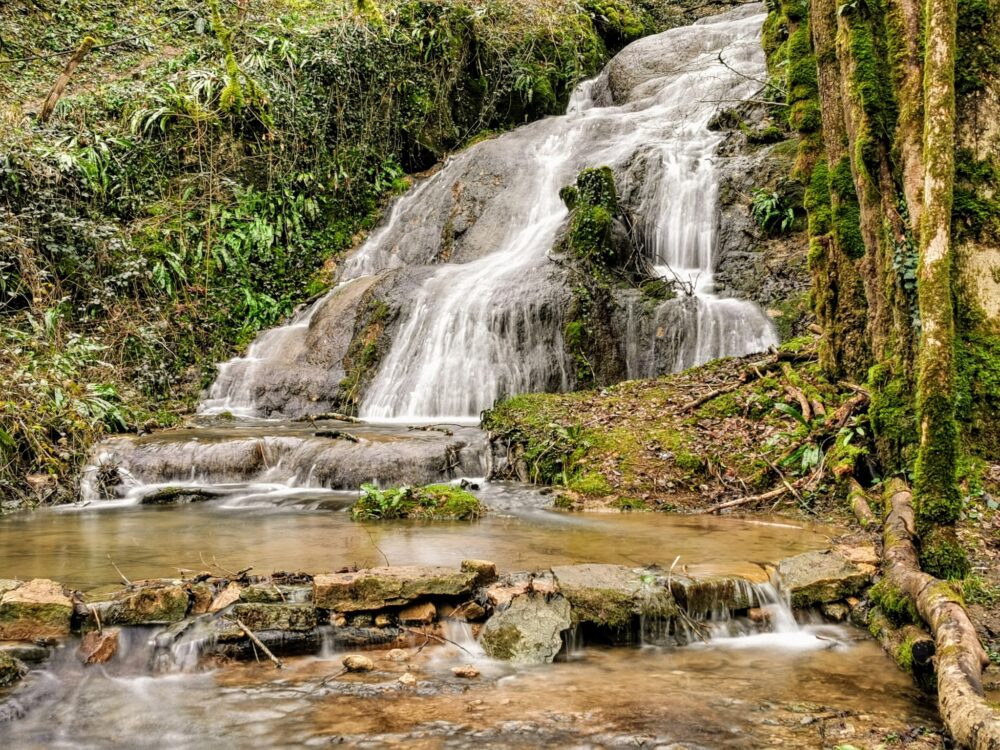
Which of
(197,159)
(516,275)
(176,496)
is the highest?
(197,159)

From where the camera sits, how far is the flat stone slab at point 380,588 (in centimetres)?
423

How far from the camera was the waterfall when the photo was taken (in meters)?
12.2

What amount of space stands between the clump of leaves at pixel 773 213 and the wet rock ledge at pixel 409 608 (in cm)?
934

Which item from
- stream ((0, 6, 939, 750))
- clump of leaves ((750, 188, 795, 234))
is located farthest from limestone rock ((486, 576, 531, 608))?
clump of leaves ((750, 188, 795, 234))

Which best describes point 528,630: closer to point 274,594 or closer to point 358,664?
point 358,664

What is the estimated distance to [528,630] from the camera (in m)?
4.11

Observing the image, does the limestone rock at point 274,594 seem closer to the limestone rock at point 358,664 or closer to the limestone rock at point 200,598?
the limestone rock at point 200,598

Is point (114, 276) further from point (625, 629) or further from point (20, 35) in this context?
point (625, 629)

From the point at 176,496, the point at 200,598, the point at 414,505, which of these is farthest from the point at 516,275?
the point at 200,598

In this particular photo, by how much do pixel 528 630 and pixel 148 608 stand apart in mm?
2127

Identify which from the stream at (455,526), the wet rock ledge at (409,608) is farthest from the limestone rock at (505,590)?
the stream at (455,526)

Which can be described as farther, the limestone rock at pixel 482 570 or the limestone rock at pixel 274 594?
the limestone rock at pixel 482 570

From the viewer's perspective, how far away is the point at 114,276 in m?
13.6

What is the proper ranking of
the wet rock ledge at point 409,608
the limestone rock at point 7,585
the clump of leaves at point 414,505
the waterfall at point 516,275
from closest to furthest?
the wet rock ledge at point 409,608
the limestone rock at point 7,585
the clump of leaves at point 414,505
the waterfall at point 516,275
